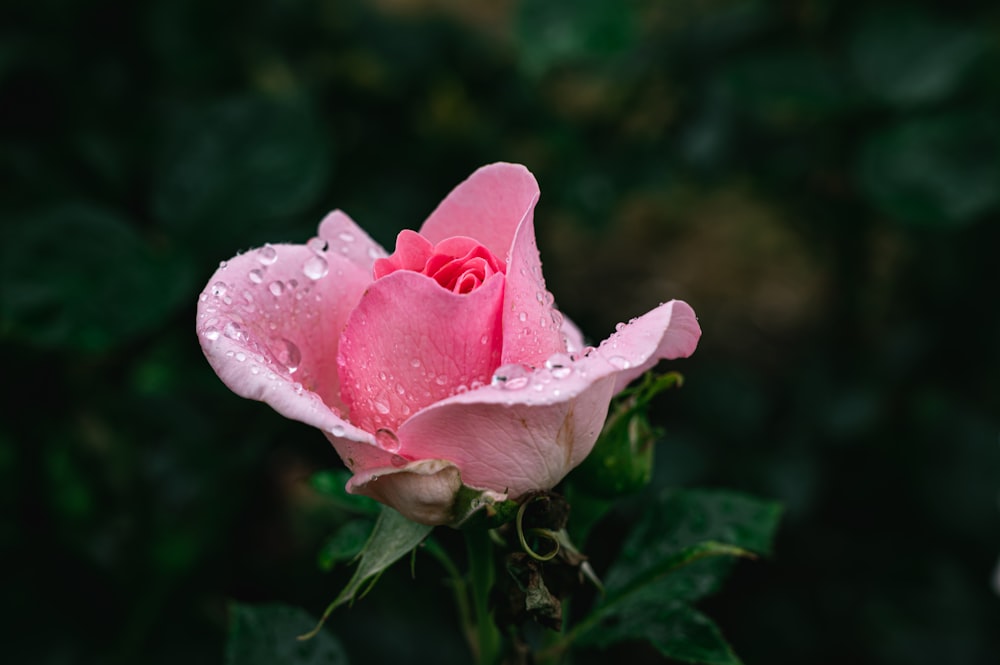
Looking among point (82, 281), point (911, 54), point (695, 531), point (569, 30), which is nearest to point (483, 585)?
point (695, 531)

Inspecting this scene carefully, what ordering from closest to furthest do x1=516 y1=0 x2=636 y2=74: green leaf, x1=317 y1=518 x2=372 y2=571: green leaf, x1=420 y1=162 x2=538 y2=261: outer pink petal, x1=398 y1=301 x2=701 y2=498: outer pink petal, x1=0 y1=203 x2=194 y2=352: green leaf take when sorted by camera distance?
1. x1=398 y1=301 x2=701 y2=498: outer pink petal
2. x1=420 y1=162 x2=538 y2=261: outer pink petal
3. x1=317 y1=518 x2=372 y2=571: green leaf
4. x1=0 y1=203 x2=194 y2=352: green leaf
5. x1=516 y1=0 x2=636 y2=74: green leaf

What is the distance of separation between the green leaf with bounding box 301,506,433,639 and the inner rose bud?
13cm

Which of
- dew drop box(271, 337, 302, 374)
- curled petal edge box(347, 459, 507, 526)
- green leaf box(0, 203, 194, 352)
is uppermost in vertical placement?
dew drop box(271, 337, 302, 374)

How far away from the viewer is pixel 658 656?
143 cm

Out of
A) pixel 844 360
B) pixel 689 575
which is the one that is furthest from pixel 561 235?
pixel 689 575

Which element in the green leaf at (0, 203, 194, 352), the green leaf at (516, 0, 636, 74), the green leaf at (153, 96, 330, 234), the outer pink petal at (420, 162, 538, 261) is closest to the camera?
the outer pink petal at (420, 162, 538, 261)

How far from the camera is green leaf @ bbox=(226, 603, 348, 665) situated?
59 cm

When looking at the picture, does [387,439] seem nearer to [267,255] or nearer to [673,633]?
[267,255]

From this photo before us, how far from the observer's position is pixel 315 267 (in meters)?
0.51

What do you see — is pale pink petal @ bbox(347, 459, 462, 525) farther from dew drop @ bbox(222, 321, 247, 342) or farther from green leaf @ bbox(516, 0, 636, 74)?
green leaf @ bbox(516, 0, 636, 74)

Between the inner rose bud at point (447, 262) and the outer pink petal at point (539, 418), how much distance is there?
2.7 inches

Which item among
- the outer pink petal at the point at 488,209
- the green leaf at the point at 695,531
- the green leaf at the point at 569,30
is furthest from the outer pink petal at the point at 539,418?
A: the green leaf at the point at 569,30

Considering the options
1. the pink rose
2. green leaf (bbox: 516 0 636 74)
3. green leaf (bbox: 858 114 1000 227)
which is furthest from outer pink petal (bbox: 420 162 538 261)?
green leaf (bbox: 858 114 1000 227)

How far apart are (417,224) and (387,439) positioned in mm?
927
